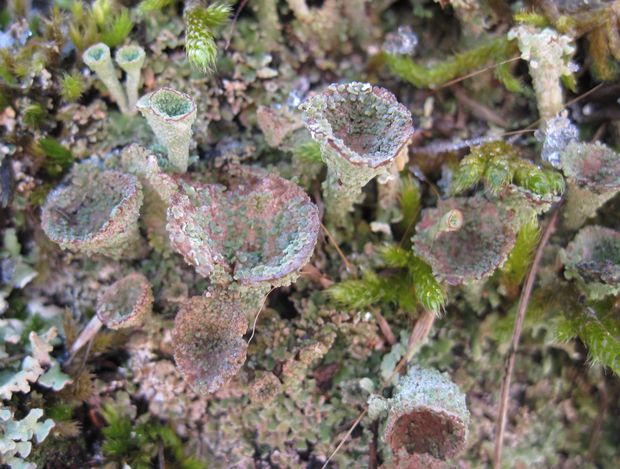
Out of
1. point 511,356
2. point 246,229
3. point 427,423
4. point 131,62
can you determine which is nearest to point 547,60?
point 511,356

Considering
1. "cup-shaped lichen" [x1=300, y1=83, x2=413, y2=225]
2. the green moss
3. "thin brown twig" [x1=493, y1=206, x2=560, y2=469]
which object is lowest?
"thin brown twig" [x1=493, y1=206, x2=560, y2=469]

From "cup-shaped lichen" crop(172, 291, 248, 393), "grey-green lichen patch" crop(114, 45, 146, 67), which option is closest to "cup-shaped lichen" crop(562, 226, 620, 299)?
"cup-shaped lichen" crop(172, 291, 248, 393)

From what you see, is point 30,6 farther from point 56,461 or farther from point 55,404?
point 56,461

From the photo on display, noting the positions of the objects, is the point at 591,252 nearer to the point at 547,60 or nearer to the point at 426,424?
the point at 547,60

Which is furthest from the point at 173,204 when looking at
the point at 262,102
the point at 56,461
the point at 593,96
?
the point at 593,96

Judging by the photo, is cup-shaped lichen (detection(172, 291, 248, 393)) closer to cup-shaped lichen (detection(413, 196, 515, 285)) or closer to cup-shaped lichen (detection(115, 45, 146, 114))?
cup-shaped lichen (detection(413, 196, 515, 285))

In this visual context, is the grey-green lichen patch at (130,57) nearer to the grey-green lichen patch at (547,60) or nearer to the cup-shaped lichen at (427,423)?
the grey-green lichen patch at (547,60)

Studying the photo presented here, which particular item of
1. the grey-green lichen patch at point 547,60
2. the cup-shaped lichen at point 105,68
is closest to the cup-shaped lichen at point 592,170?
the grey-green lichen patch at point 547,60
